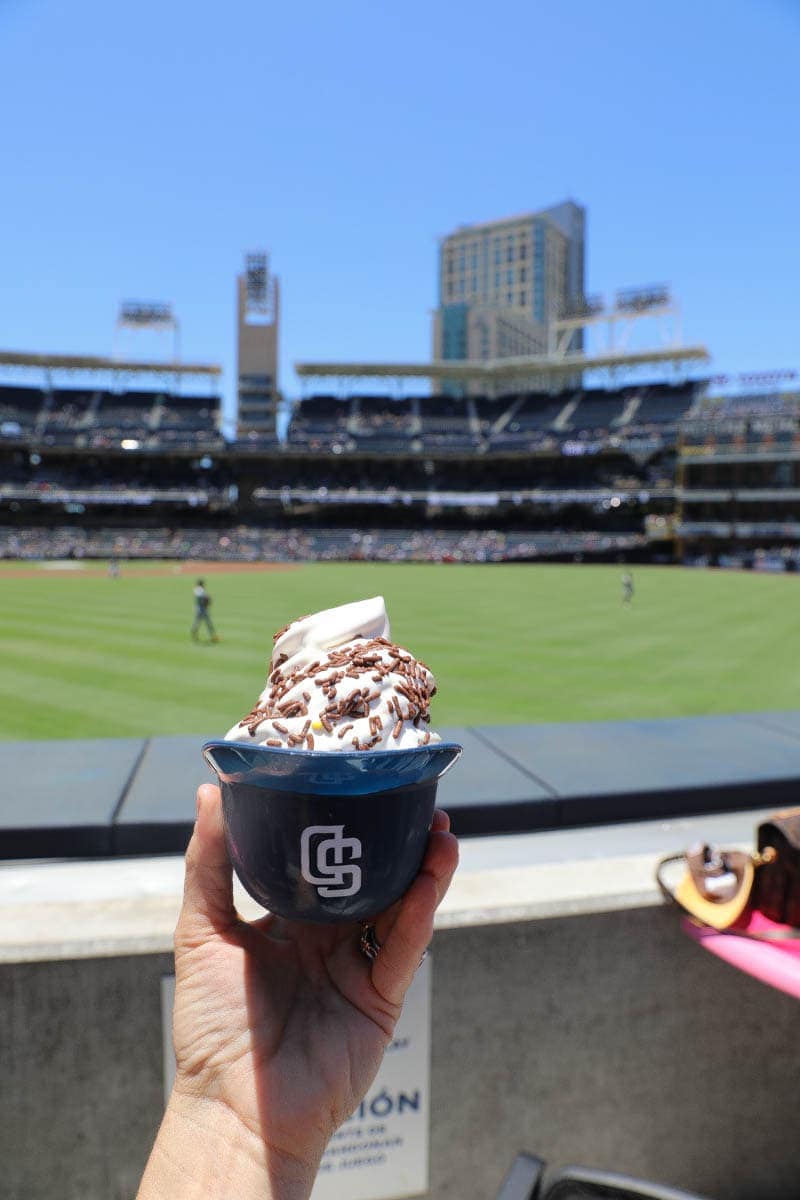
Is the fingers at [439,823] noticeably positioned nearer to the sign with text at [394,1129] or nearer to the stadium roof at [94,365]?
the sign with text at [394,1129]

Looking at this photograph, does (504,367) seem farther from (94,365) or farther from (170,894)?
(170,894)

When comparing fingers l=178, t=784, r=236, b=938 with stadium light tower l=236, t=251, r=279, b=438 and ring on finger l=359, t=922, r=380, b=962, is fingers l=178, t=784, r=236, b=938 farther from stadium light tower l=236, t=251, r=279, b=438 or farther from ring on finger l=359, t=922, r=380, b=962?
stadium light tower l=236, t=251, r=279, b=438

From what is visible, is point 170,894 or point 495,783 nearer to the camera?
point 170,894

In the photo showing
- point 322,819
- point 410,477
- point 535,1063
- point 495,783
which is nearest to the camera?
point 322,819

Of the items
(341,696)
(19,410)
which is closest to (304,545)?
(19,410)

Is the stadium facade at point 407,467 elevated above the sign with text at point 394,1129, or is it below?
above

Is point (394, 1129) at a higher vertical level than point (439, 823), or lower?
lower

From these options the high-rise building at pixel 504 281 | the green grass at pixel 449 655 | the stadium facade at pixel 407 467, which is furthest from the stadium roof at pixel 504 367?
the high-rise building at pixel 504 281
